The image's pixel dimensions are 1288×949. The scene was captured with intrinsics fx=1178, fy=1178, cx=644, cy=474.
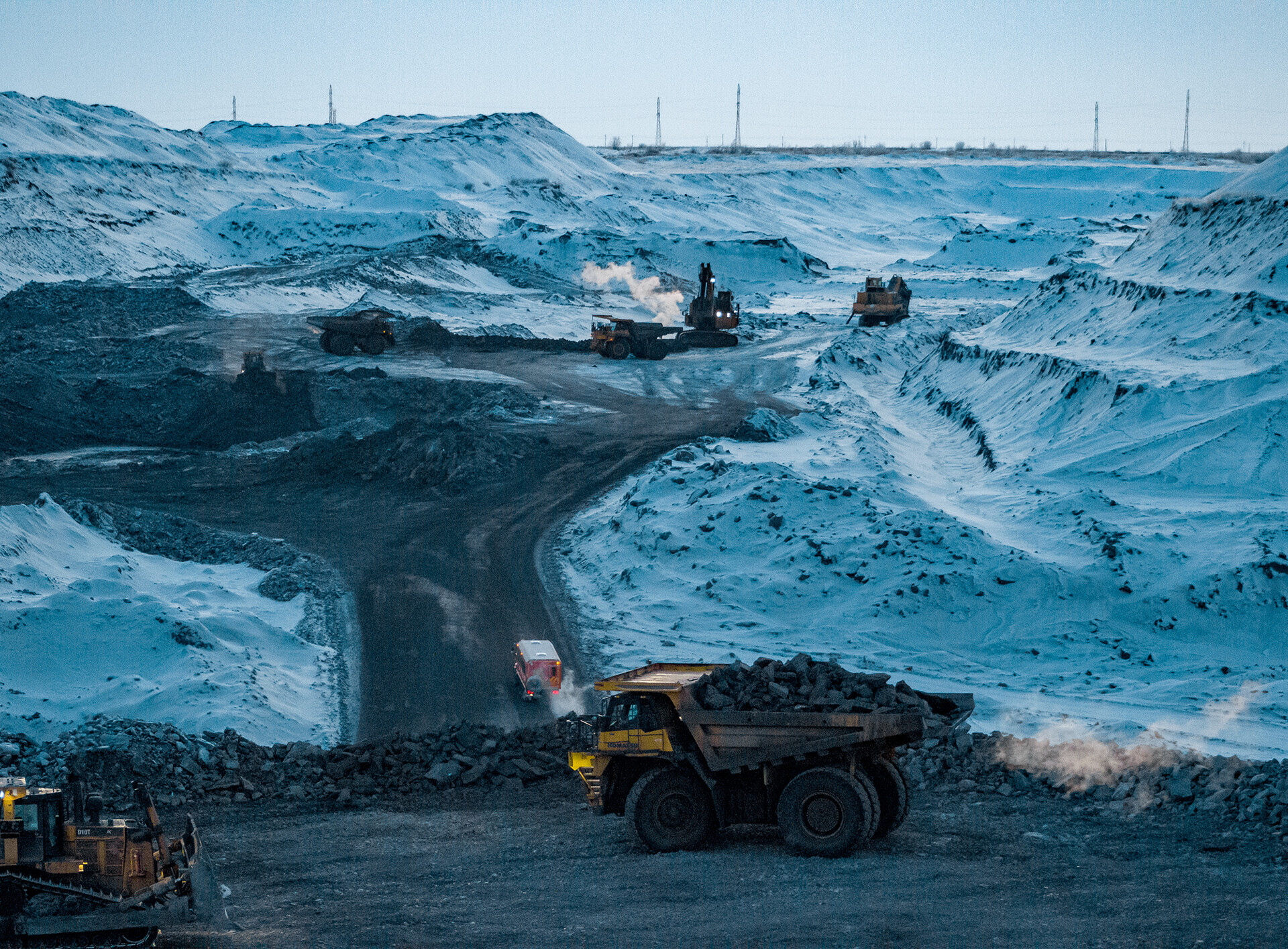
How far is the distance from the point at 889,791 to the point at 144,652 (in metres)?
12.4

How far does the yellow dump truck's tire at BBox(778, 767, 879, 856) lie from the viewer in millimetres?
12367

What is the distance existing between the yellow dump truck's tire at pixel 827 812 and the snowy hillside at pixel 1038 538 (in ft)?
18.8

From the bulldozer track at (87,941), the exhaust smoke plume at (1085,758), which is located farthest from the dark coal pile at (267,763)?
the exhaust smoke plume at (1085,758)

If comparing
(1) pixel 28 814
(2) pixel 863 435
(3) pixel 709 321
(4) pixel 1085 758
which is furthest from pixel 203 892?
(3) pixel 709 321

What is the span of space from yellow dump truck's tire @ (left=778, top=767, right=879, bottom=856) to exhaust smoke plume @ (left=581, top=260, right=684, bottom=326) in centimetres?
4416

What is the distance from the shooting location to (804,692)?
42.0 ft

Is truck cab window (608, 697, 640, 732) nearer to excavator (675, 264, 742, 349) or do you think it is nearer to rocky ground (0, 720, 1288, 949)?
rocky ground (0, 720, 1288, 949)

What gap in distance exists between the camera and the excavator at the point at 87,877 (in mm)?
10461

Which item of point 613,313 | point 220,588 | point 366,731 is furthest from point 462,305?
point 366,731

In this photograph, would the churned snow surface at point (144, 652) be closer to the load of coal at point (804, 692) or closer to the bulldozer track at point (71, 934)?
the bulldozer track at point (71, 934)

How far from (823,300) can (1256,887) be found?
55080 mm

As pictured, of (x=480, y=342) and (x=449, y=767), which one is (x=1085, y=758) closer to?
(x=449, y=767)

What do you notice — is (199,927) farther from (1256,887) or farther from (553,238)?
(553,238)

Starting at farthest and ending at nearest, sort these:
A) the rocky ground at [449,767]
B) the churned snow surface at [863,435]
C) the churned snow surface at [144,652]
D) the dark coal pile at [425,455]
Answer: the dark coal pile at [425,455], the churned snow surface at [863,435], the churned snow surface at [144,652], the rocky ground at [449,767]
